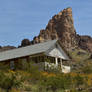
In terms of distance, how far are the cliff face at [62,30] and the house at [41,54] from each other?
106 metres

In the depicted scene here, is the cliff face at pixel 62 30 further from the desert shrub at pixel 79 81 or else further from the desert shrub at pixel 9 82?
the desert shrub at pixel 9 82

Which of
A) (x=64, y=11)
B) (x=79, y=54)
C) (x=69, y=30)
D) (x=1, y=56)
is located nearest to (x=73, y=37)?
(x=69, y=30)

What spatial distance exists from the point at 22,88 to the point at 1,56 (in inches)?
978

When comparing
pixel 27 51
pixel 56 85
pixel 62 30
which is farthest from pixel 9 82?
pixel 62 30

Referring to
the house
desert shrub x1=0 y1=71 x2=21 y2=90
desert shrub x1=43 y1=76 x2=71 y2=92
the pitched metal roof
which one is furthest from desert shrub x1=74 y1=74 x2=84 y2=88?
the pitched metal roof

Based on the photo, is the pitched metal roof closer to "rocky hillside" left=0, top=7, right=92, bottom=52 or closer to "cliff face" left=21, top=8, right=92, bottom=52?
"rocky hillside" left=0, top=7, right=92, bottom=52

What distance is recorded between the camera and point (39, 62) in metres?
40.3

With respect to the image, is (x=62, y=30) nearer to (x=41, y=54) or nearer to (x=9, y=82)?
(x=41, y=54)

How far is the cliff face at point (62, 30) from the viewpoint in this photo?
154875 millimetres

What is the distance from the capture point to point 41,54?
39.6m

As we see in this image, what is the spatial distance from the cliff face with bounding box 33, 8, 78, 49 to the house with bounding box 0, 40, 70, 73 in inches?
4161

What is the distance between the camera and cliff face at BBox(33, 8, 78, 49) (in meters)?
155

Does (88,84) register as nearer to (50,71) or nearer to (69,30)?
(50,71)

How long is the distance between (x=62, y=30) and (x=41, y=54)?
118m
